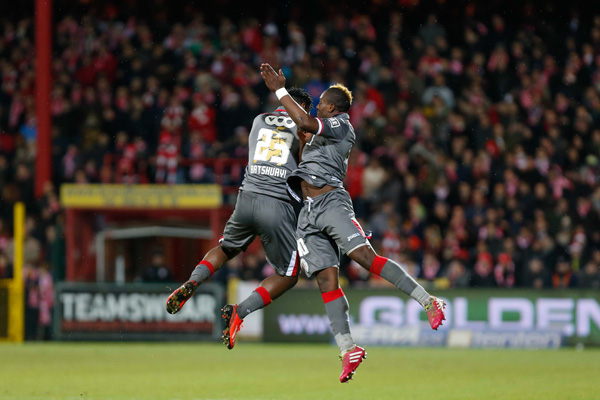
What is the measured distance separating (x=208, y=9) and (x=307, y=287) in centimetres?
1012

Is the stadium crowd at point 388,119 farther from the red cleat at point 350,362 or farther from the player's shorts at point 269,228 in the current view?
the red cleat at point 350,362

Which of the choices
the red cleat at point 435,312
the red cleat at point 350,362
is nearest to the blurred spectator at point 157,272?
the red cleat at point 350,362

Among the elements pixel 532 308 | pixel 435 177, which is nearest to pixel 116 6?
pixel 435 177

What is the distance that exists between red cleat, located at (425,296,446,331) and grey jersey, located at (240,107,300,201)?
1.78m

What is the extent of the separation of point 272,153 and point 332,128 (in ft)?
3.01

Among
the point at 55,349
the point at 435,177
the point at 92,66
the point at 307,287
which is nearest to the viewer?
the point at 55,349

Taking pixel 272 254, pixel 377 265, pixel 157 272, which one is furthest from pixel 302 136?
pixel 157 272

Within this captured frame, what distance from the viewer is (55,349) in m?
16.1

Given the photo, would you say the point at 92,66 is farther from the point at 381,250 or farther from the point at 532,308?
the point at 532,308

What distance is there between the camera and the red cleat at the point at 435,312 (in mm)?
8195

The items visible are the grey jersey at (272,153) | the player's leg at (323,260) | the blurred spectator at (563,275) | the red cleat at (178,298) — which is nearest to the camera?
the player's leg at (323,260)

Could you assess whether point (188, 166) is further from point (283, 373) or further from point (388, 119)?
point (283, 373)

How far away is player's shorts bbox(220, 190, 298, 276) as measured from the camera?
912 centimetres

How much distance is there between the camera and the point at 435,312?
8.25 meters
